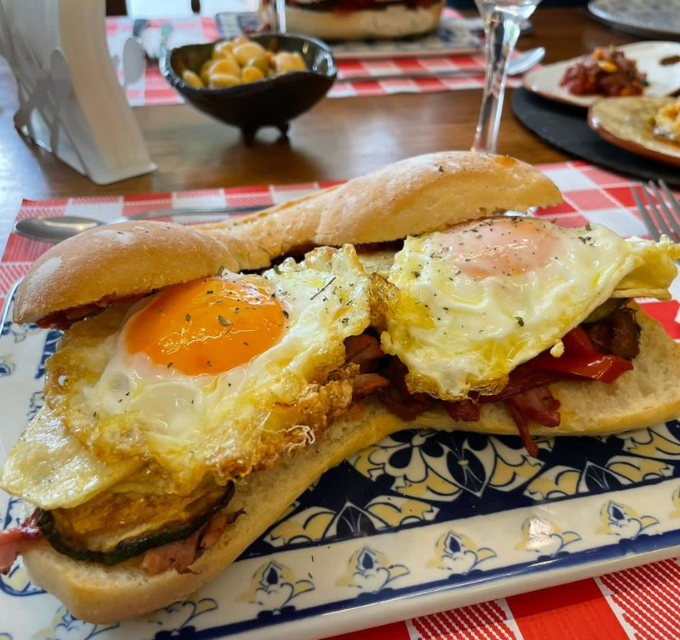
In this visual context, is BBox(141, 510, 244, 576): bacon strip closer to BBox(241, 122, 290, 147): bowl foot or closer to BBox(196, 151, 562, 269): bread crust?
BBox(196, 151, 562, 269): bread crust

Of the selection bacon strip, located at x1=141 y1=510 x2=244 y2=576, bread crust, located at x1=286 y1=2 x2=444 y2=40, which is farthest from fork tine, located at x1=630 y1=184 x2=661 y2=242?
bread crust, located at x1=286 y1=2 x2=444 y2=40

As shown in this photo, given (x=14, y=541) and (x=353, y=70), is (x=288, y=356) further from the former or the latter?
(x=353, y=70)

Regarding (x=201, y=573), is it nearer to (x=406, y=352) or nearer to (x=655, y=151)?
(x=406, y=352)

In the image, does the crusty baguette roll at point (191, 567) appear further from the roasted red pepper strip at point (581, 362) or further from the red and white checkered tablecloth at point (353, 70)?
the red and white checkered tablecloth at point (353, 70)

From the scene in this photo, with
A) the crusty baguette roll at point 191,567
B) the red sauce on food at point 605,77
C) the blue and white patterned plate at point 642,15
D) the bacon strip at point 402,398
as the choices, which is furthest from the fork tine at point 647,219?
the blue and white patterned plate at point 642,15

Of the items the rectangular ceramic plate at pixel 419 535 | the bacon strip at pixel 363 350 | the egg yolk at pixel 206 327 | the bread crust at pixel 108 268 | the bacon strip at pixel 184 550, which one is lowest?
the rectangular ceramic plate at pixel 419 535

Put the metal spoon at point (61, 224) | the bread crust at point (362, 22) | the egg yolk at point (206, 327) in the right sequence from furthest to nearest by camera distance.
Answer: the bread crust at point (362, 22)
the metal spoon at point (61, 224)
the egg yolk at point (206, 327)
